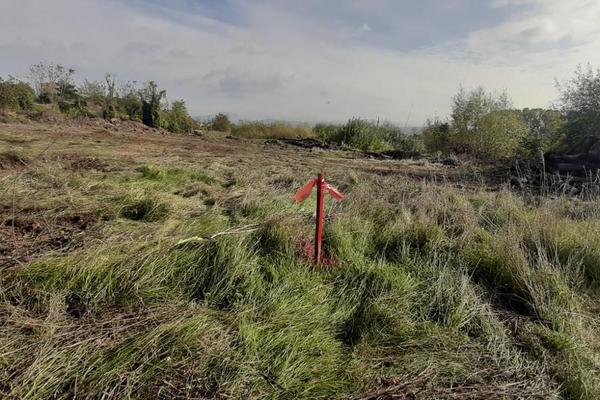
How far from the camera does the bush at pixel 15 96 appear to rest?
1669 centimetres

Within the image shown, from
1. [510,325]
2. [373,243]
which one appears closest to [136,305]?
[373,243]

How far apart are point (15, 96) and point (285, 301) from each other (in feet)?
65.9

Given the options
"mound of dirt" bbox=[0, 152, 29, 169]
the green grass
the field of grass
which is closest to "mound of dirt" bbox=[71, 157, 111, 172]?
"mound of dirt" bbox=[0, 152, 29, 169]

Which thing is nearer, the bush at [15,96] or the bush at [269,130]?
the bush at [15,96]

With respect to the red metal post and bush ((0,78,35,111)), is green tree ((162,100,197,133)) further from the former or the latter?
the red metal post

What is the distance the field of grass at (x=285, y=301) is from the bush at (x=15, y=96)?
51.7ft

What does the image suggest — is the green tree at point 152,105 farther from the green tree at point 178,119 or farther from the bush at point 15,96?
the bush at point 15,96

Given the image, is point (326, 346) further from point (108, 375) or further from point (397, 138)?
point (397, 138)

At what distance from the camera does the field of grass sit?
77.4 inches

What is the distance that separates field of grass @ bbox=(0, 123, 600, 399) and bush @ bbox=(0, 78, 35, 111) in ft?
51.7

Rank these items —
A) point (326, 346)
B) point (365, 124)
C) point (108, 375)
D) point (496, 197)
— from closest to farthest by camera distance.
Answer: point (108, 375) < point (326, 346) < point (496, 197) < point (365, 124)

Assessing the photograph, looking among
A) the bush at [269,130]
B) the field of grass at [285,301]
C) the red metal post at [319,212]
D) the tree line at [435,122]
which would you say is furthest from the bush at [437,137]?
the red metal post at [319,212]

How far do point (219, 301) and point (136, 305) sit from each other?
534 mm

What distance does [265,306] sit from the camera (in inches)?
102
